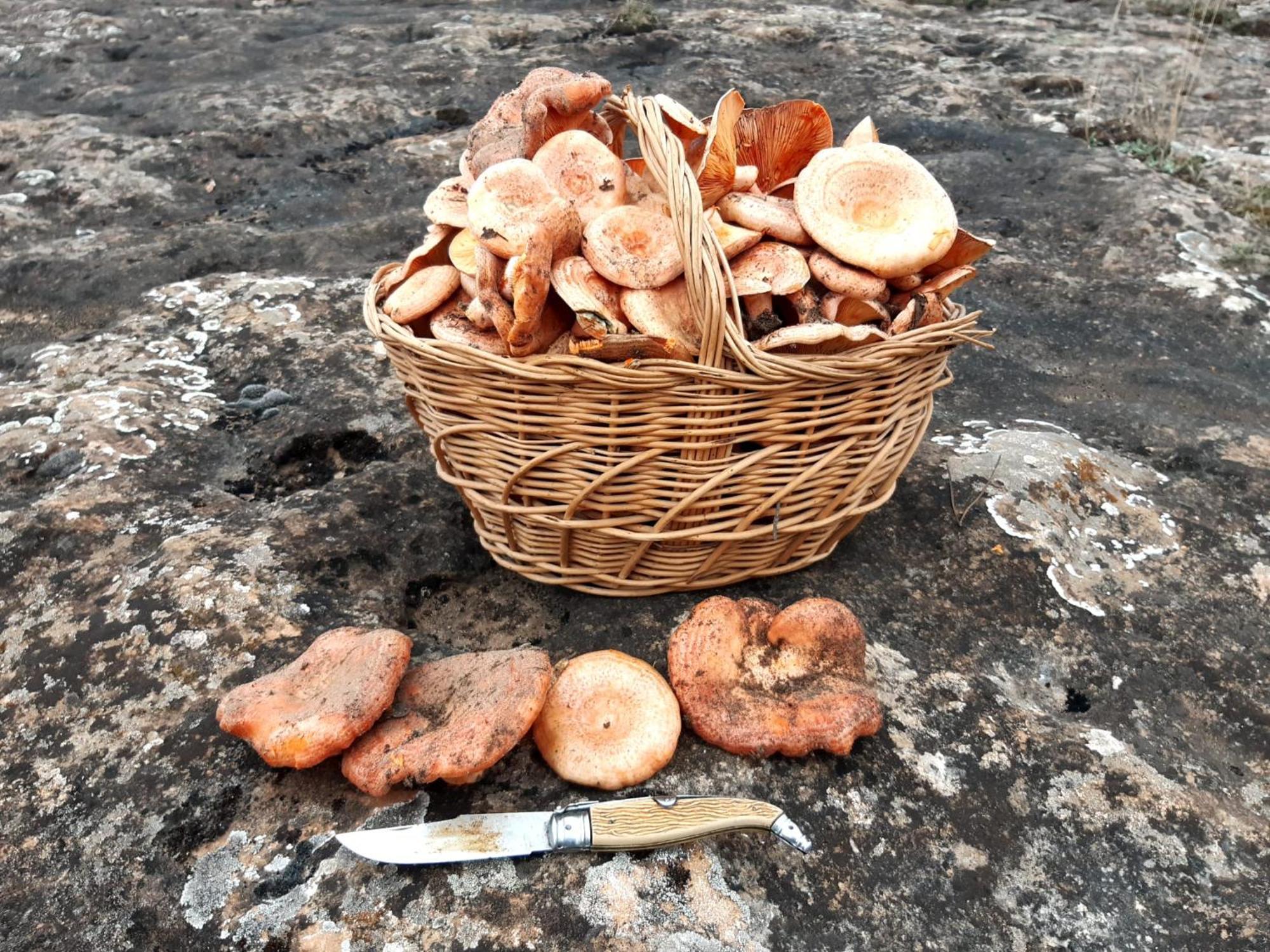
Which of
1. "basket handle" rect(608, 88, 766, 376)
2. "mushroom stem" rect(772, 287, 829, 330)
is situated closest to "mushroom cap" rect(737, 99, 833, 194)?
"mushroom stem" rect(772, 287, 829, 330)

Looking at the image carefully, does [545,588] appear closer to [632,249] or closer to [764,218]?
[632,249]

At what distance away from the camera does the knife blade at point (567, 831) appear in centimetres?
171

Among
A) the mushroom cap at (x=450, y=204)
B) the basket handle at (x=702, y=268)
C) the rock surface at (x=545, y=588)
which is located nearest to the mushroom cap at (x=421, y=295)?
the mushroom cap at (x=450, y=204)

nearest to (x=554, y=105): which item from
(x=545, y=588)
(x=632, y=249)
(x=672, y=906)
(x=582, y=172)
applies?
(x=582, y=172)

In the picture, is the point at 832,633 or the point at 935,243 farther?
the point at 935,243

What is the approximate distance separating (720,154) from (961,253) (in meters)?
0.70

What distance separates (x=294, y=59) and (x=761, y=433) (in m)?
6.60

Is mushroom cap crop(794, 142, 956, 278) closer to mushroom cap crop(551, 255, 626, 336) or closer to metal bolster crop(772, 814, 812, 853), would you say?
mushroom cap crop(551, 255, 626, 336)

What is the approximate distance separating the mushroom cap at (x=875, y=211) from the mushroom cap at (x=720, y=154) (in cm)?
19

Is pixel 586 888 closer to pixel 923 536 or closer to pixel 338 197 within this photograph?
pixel 923 536

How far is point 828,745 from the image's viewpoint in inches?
76.1

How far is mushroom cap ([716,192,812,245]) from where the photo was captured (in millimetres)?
2326

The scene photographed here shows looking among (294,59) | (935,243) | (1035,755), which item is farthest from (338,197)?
(1035,755)

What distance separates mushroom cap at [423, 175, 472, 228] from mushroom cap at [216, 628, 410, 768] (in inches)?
44.9
